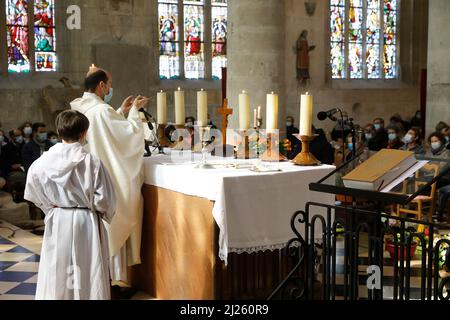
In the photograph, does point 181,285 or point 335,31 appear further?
point 335,31

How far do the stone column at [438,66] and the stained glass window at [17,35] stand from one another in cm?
778

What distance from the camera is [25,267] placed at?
722 cm

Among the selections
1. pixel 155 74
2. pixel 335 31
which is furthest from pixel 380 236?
pixel 335 31

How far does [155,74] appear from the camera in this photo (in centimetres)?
1581

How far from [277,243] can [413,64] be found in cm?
1516

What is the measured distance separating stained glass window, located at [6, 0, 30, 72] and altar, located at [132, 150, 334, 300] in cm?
969

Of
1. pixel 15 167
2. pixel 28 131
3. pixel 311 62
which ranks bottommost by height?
pixel 15 167

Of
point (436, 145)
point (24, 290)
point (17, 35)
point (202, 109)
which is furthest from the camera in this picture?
point (17, 35)

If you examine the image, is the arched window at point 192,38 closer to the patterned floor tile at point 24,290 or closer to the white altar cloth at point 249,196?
the patterned floor tile at point 24,290

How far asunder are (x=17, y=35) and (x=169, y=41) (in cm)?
336

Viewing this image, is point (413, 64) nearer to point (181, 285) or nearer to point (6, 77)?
point (6, 77)

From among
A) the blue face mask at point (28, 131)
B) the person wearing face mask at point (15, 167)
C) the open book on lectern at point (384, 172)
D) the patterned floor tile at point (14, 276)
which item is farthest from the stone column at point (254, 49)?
the open book on lectern at point (384, 172)

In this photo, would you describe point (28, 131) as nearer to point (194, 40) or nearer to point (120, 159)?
point (194, 40)

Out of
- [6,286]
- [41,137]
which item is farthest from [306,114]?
[41,137]
